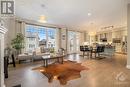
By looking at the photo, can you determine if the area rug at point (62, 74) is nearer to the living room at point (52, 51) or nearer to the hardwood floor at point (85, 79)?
the living room at point (52, 51)

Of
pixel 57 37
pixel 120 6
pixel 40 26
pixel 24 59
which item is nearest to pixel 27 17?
pixel 40 26

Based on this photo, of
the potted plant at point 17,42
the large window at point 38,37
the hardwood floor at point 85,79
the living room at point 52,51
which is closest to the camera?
the hardwood floor at point 85,79

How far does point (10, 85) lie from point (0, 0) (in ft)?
7.30

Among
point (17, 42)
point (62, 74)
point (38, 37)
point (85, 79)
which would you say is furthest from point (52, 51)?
point (85, 79)

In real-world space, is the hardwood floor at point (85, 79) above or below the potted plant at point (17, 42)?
below

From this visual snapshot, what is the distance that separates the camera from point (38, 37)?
8711 mm

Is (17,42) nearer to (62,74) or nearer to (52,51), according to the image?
(52,51)

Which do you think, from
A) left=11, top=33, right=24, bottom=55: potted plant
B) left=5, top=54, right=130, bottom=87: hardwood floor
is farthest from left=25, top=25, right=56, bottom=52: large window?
left=5, top=54, right=130, bottom=87: hardwood floor

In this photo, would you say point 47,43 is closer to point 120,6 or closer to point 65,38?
point 65,38

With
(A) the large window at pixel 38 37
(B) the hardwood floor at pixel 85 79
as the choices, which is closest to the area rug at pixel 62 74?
(B) the hardwood floor at pixel 85 79

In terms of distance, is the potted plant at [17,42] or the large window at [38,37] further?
the large window at [38,37]

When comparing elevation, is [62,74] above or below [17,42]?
below

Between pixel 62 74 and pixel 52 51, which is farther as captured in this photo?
pixel 52 51

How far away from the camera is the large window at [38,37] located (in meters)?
8.10
